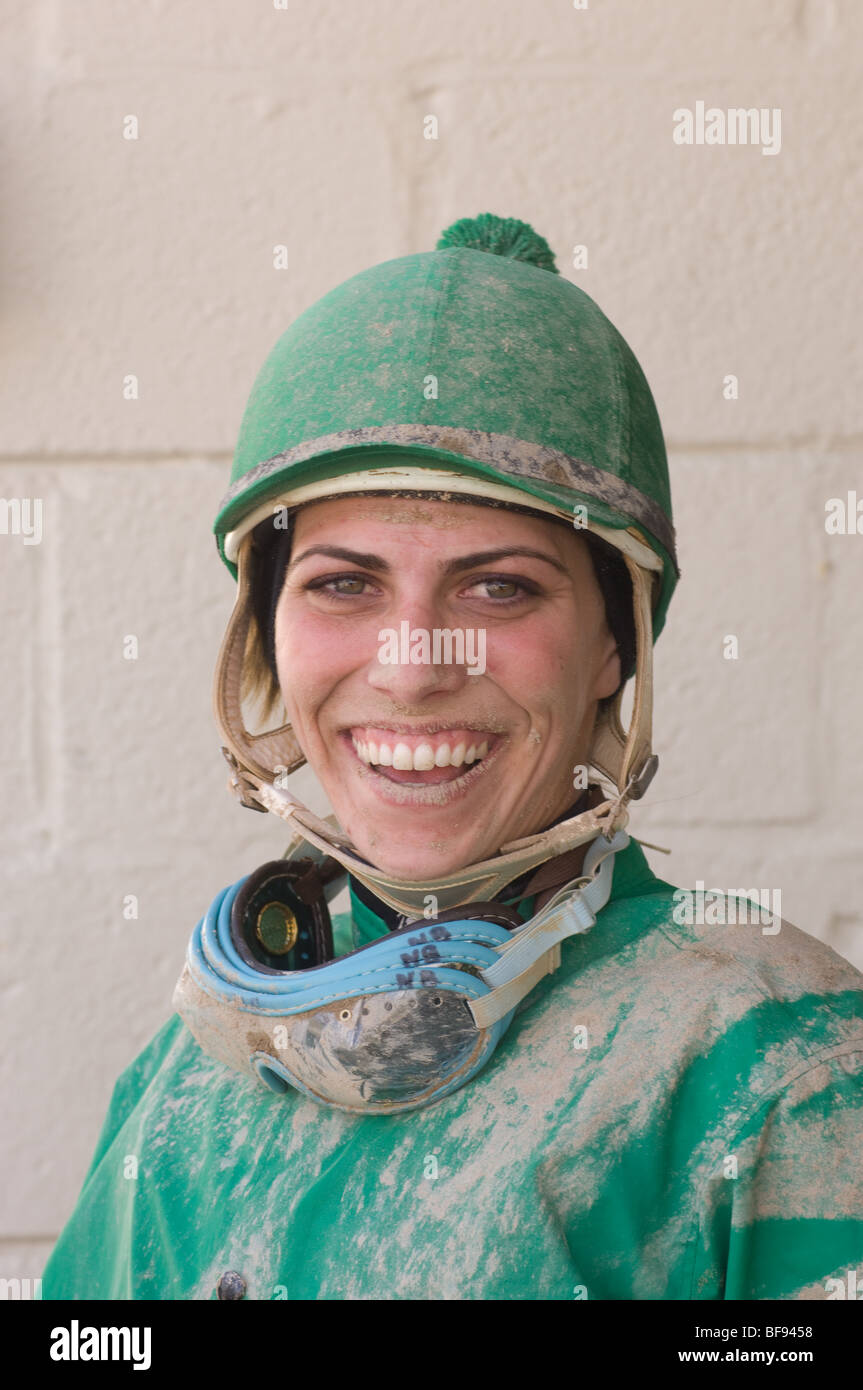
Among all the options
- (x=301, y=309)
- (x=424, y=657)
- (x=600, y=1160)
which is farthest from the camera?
(x=301, y=309)

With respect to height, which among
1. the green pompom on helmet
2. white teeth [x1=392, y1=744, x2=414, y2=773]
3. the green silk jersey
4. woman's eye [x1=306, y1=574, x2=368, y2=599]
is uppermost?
the green pompom on helmet

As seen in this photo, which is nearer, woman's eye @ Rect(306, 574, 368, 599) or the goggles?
the goggles

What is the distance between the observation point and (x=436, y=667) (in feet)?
4.57

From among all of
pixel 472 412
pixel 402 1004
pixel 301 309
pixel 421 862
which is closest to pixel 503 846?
pixel 421 862

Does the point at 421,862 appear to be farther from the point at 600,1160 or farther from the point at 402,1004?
the point at 600,1160

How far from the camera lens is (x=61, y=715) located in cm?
255

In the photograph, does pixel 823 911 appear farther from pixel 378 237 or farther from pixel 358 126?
pixel 358 126

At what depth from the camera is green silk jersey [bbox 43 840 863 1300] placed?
1.24 metres

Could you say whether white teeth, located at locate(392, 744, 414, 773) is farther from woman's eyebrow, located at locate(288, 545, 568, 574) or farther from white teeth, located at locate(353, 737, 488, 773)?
woman's eyebrow, located at locate(288, 545, 568, 574)

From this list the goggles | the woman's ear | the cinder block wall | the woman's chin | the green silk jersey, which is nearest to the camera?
the green silk jersey

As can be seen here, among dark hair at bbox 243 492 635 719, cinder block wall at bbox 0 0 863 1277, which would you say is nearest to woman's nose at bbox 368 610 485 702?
dark hair at bbox 243 492 635 719

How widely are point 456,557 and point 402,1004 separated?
0.46m

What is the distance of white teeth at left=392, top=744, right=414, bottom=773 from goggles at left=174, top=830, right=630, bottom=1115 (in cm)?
16

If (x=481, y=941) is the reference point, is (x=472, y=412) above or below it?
above
